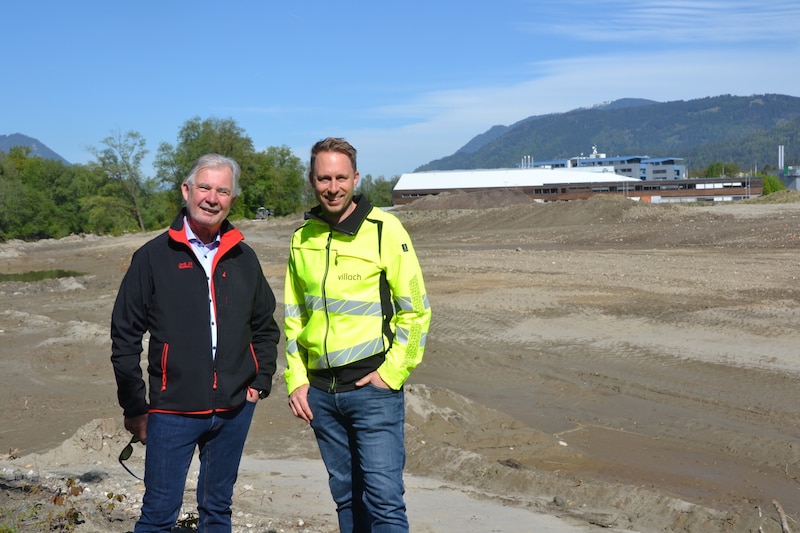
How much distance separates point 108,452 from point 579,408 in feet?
18.7

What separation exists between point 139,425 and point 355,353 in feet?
3.25

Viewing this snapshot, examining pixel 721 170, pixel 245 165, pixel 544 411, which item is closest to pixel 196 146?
pixel 245 165

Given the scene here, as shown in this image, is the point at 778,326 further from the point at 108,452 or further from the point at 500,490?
the point at 108,452

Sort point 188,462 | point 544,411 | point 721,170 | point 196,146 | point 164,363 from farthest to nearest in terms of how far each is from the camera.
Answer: point 721,170 < point 196,146 < point 544,411 < point 188,462 < point 164,363

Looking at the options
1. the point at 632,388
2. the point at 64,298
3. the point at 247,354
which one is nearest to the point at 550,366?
the point at 632,388

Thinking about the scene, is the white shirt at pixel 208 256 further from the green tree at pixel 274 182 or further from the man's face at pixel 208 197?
the green tree at pixel 274 182

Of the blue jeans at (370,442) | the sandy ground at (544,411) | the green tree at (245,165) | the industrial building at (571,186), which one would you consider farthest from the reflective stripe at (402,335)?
the industrial building at (571,186)

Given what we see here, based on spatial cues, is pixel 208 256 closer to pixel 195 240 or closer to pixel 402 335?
pixel 195 240

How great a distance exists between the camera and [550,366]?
1283 centimetres

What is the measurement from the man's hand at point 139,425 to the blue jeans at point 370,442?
740 mm

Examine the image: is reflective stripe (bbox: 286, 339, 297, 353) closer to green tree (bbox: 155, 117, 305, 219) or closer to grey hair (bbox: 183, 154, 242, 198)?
grey hair (bbox: 183, 154, 242, 198)

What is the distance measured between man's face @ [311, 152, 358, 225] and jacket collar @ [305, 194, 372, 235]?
2.0 inches

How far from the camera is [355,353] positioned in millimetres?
3688

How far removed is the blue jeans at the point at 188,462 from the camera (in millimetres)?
3611
